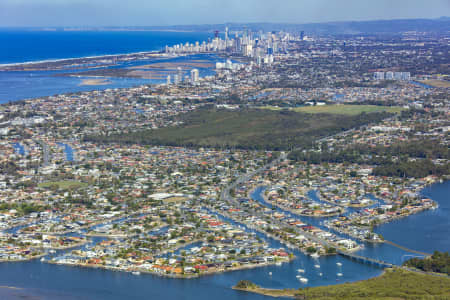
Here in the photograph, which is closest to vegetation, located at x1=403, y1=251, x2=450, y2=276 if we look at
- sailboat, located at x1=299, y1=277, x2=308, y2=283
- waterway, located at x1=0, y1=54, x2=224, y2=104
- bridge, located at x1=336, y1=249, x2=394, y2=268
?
bridge, located at x1=336, y1=249, x2=394, y2=268

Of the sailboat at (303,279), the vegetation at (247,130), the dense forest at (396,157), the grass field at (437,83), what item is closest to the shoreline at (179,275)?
the sailboat at (303,279)

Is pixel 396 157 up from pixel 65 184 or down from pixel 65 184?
up

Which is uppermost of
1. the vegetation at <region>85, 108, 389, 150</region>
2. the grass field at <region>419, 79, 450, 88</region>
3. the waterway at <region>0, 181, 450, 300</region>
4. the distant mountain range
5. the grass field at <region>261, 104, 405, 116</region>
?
the distant mountain range

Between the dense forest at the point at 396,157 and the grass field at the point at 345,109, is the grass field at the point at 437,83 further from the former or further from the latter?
the dense forest at the point at 396,157

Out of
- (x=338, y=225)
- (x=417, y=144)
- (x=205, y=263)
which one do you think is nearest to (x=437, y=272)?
(x=338, y=225)

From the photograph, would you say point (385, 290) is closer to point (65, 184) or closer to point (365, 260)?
point (365, 260)

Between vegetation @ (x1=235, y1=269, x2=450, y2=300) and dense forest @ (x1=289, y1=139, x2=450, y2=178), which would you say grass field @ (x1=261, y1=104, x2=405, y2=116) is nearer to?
dense forest @ (x1=289, y1=139, x2=450, y2=178)

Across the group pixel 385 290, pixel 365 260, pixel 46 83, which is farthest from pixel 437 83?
pixel 385 290
